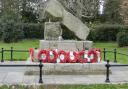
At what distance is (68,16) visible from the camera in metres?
15.4

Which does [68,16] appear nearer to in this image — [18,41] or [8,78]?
[8,78]

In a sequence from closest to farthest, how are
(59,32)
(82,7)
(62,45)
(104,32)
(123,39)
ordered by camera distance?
(62,45), (59,32), (123,39), (82,7), (104,32)

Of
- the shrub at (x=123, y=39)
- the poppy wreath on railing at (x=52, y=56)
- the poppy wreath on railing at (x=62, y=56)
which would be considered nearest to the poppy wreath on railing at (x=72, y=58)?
the poppy wreath on railing at (x=62, y=56)

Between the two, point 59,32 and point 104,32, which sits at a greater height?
point 59,32

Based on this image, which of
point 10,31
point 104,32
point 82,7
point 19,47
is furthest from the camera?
point 104,32

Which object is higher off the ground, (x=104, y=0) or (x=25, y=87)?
(x=104, y=0)

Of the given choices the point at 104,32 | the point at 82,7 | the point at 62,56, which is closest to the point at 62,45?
the point at 62,56

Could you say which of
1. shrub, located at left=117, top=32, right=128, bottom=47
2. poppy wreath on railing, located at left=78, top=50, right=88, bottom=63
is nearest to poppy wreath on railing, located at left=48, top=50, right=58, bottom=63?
poppy wreath on railing, located at left=78, top=50, right=88, bottom=63

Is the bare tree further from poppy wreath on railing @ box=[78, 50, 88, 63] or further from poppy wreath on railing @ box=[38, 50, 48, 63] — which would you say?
poppy wreath on railing @ box=[38, 50, 48, 63]

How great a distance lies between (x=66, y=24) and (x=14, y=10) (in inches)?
1286

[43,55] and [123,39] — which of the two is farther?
[123,39]

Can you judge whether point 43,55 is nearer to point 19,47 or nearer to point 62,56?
point 62,56

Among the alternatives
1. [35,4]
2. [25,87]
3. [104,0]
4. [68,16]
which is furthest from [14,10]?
[25,87]

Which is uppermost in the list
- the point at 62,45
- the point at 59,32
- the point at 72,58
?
the point at 59,32
